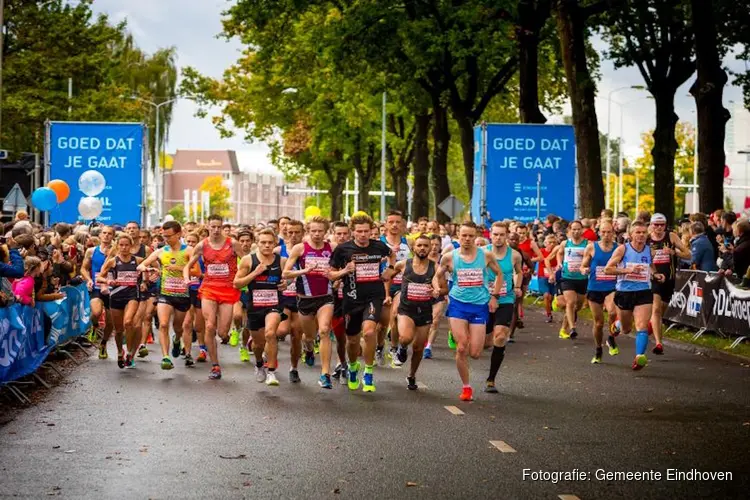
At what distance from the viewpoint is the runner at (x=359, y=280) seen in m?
15.0

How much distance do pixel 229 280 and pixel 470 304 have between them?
11.9ft

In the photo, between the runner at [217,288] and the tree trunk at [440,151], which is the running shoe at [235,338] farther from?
the tree trunk at [440,151]

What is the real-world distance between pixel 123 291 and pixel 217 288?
1915mm

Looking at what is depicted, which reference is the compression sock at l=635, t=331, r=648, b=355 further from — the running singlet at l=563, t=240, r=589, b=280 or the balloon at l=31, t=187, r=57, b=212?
the balloon at l=31, t=187, r=57, b=212

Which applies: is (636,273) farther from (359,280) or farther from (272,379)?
(272,379)

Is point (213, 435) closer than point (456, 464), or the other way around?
point (456, 464)

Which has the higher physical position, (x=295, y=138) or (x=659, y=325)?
(x=295, y=138)

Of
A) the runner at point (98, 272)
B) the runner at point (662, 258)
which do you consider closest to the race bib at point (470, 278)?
the runner at point (662, 258)

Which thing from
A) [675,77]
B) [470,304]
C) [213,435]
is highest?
[675,77]

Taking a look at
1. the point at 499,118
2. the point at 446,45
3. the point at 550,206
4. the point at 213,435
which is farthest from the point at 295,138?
the point at 213,435

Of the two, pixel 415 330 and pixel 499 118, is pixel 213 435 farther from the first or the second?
pixel 499 118

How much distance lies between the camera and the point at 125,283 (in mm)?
18094

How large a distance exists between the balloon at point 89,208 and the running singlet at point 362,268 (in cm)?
1368

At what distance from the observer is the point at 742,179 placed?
107312 millimetres
